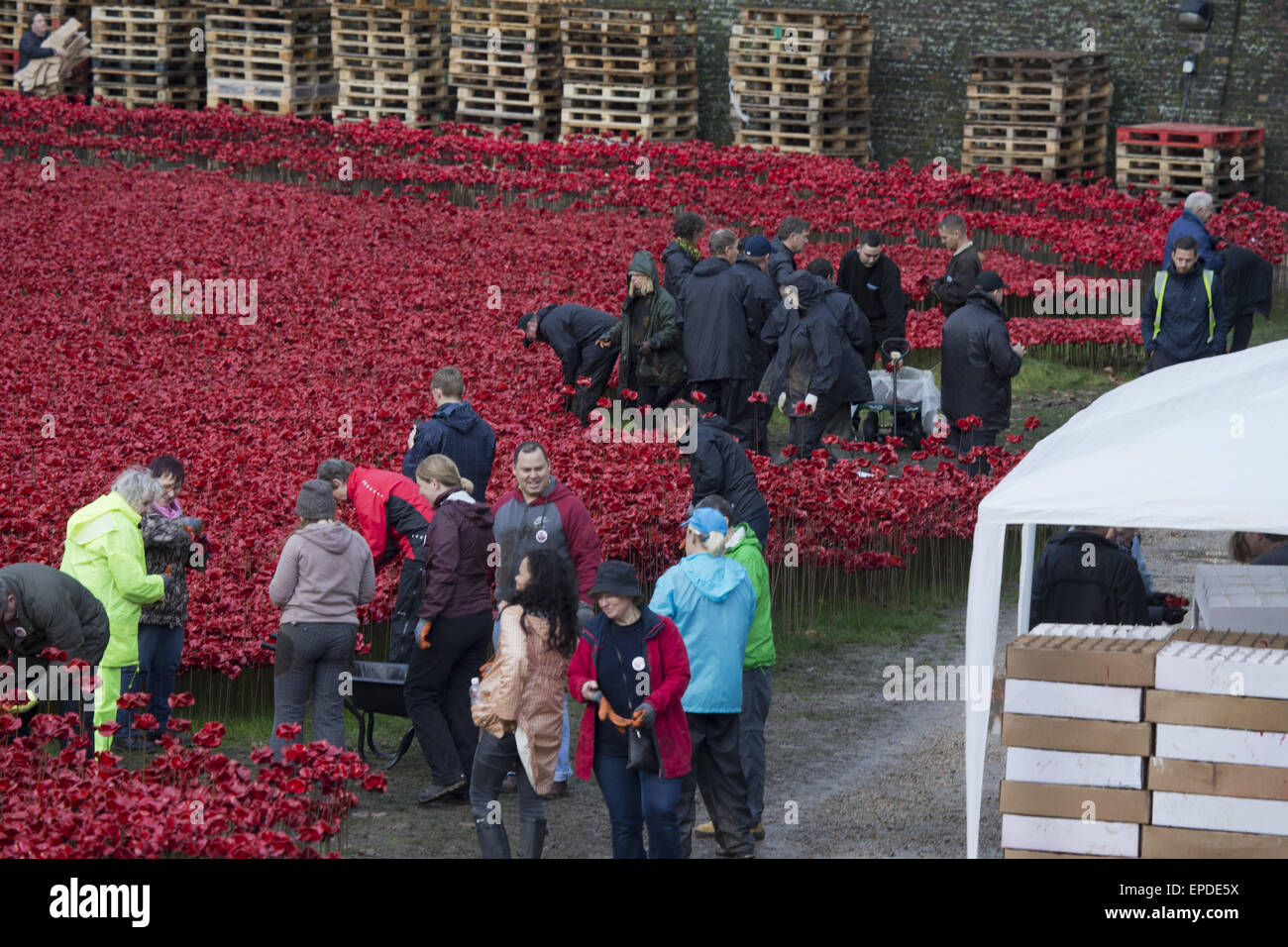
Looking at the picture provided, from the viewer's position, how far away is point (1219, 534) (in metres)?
16.2

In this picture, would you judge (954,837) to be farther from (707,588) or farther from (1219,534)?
(1219,534)

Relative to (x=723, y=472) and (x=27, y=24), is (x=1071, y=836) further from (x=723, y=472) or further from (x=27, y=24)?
(x=27, y=24)

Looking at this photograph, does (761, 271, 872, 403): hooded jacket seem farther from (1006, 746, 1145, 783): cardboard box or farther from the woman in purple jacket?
(1006, 746, 1145, 783): cardboard box

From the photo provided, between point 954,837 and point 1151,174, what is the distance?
2033 cm

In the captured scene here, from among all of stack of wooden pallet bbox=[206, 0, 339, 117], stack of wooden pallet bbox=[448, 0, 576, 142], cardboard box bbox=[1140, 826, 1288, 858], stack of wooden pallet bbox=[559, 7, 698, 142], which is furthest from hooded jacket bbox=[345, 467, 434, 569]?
stack of wooden pallet bbox=[206, 0, 339, 117]

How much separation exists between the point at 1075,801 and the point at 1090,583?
1.92m

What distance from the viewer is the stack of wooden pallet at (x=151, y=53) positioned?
3612 cm

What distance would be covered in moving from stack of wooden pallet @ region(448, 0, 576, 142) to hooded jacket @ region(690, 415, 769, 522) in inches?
895

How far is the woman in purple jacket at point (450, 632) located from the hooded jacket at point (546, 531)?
221 millimetres

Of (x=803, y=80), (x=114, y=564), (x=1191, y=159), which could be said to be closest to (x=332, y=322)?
(x=114, y=564)

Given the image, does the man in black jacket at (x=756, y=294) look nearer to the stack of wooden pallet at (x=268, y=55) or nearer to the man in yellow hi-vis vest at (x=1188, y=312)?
the man in yellow hi-vis vest at (x=1188, y=312)

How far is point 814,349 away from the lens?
52.9ft

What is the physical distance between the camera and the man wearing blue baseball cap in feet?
30.0
